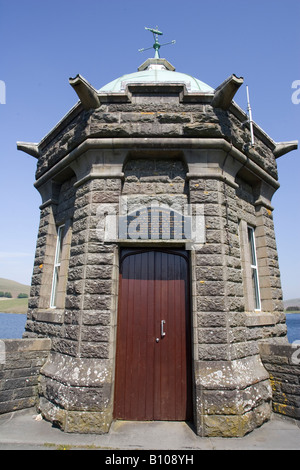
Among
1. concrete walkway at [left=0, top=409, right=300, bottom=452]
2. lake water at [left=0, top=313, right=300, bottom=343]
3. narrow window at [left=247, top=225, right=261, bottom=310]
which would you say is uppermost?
narrow window at [left=247, top=225, right=261, bottom=310]

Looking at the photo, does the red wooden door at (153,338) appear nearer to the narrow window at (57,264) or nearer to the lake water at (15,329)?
the narrow window at (57,264)

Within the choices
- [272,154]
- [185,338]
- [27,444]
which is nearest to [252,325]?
[185,338]

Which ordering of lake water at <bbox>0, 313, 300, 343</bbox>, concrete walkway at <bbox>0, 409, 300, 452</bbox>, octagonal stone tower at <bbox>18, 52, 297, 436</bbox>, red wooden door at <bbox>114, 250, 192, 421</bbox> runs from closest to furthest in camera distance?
concrete walkway at <bbox>0, 409, 300, 452</bbox>, octagonal stone tower at <bbox>18, 52, 297, 436</bbox>, red wooden door at <bbox>114, 250, 192, 421</bbox>, lake water at <bbox>0, 313, 300, 343</bbox>

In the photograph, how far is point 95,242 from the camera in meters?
4.59

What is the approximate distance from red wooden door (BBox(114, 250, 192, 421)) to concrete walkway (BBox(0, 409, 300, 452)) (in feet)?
0.88

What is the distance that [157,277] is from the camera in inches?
184

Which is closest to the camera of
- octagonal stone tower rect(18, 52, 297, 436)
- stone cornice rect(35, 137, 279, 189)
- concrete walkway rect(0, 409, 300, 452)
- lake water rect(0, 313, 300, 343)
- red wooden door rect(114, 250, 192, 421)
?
concrete walkway rect(0, 409, 300, 452)

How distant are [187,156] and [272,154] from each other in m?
3.14

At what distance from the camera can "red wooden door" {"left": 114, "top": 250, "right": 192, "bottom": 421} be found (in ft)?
13.8

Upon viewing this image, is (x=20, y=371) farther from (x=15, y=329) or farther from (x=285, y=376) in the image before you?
(x=15, y=329)

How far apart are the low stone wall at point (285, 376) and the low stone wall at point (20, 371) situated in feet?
13.7

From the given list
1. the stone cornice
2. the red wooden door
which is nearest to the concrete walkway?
the red wooden door

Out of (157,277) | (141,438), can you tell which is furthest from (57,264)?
Answer: (141,438)

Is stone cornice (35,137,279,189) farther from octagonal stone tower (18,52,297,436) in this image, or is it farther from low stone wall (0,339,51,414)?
low stone wall (0,339,51,414)
